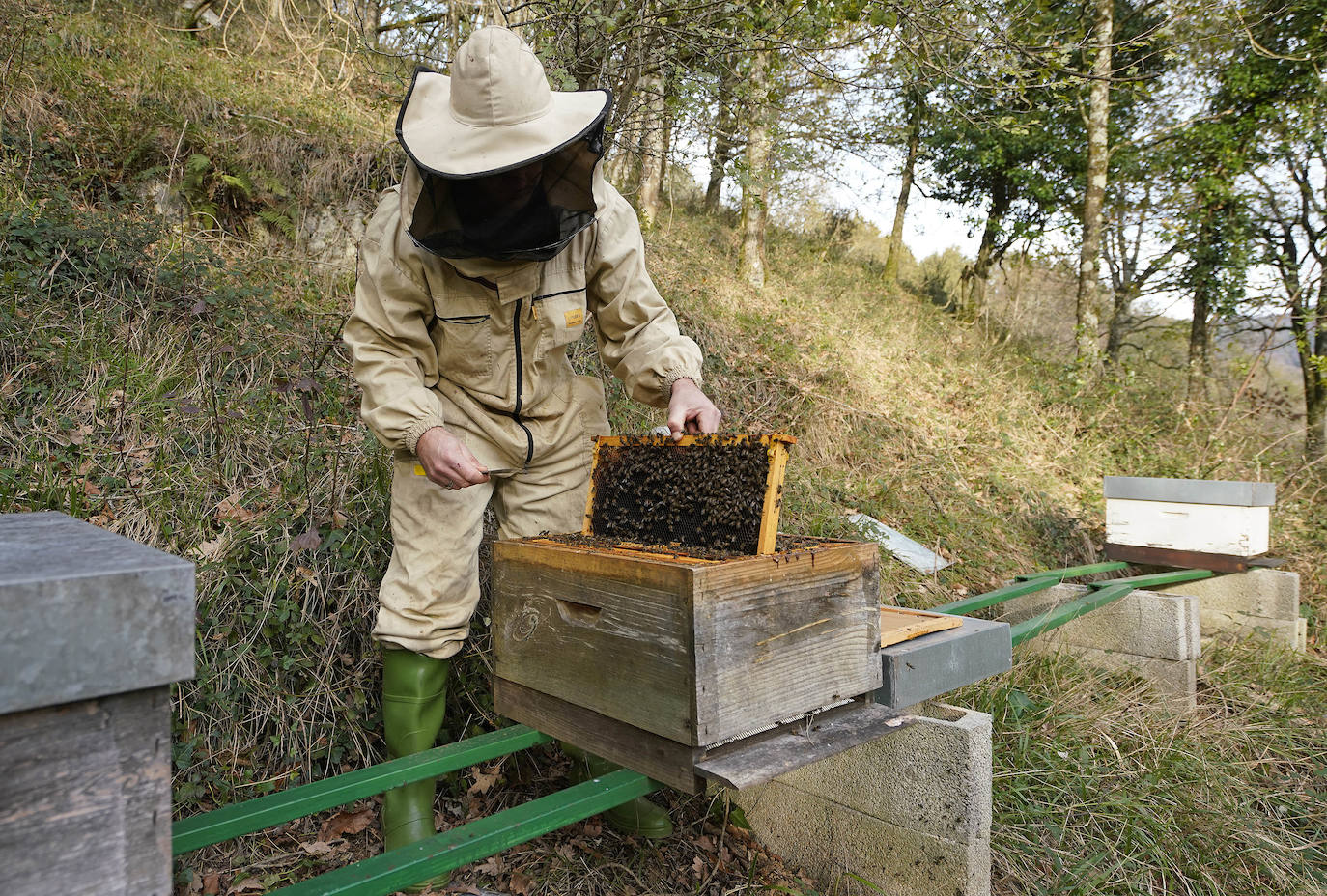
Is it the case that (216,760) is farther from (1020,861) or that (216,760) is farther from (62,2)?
(62,2)

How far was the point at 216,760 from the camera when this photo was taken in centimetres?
238

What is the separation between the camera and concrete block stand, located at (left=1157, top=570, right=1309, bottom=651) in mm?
4336

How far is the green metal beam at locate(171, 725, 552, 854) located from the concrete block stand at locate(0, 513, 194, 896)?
51 centimetres

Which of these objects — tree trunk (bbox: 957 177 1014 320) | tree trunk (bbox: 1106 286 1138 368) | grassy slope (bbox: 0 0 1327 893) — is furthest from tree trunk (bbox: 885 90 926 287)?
grassy slope (bbox: 0 0 1327 893)

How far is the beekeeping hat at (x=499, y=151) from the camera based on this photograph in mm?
1893

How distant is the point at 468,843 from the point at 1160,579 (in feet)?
12.6

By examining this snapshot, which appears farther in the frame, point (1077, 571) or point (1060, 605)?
point (1077, 571)

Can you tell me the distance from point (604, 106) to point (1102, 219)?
10639mm

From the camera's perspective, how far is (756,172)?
5320 mm

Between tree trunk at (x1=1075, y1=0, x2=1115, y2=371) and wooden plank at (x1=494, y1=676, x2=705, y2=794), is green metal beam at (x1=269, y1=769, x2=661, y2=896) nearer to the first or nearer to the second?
wooden plank at (x1=494, y1=676, x2=705, y2=794)

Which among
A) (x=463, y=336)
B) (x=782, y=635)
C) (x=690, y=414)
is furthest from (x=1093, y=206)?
(x=782, y=635)

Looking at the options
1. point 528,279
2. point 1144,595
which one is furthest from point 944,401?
point 528,279

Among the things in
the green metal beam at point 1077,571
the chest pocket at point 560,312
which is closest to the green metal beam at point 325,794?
the chest pocket at point 560,312

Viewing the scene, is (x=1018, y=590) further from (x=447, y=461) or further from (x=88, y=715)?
(x=88, y=715)
